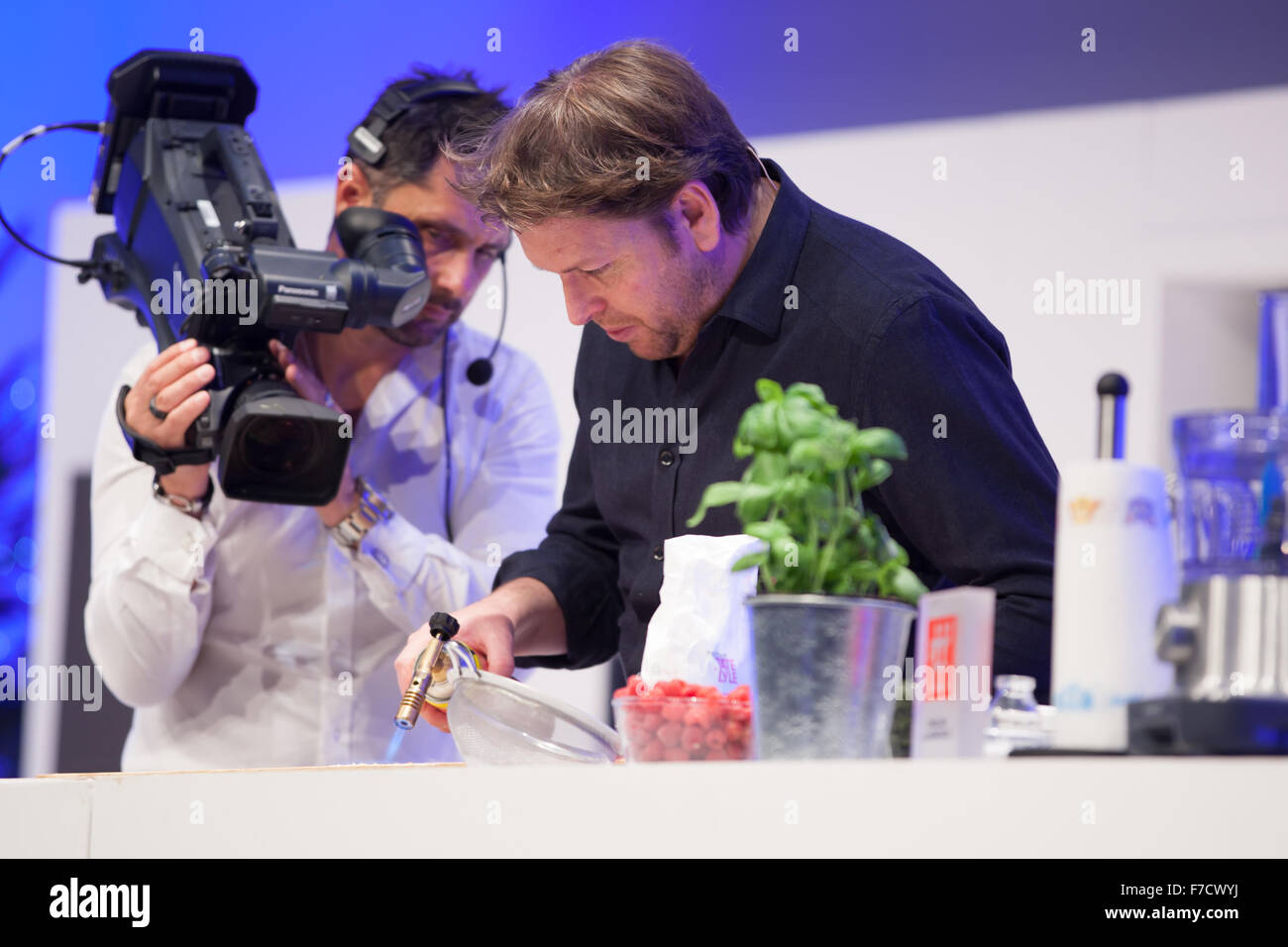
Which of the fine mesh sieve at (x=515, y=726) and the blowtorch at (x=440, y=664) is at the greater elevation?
the blowtorch at (x=440, y=664)

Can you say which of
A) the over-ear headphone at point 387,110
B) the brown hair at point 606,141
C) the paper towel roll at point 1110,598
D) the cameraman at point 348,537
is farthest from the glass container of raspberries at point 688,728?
the over-ear headphone at point 387,110

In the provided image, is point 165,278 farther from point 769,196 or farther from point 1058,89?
point 1058,89

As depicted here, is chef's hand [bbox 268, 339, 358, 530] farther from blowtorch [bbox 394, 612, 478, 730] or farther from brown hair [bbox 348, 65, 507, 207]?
blowtorch [bbox 394, 612, 478, 730]

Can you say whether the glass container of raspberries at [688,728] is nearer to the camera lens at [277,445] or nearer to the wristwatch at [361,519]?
the camera lens at [277,445]

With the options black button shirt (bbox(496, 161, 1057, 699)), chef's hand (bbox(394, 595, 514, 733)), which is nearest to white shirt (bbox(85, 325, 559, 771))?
black button shirt (bbox(496, 161, 1057, 699))

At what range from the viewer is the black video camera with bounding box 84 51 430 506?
4.91ft

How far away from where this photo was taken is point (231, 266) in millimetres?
1479

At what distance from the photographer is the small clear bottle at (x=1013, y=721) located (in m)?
0.76

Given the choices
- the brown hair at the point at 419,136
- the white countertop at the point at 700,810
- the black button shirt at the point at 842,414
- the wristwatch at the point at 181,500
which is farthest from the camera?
the brown hair at the point at 419,136

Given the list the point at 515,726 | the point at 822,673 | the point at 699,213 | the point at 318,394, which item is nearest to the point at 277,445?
the point at 318,394

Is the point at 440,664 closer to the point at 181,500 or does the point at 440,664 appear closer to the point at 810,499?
the point at 810,499

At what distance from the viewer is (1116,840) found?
0.56 meters

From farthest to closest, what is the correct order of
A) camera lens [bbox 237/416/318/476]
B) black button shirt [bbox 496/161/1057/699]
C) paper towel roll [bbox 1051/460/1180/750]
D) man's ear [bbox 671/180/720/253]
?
camera lens [bbox 237/416/318/476], man's ear [bbox 671/180/720/253], black button shirt [bbox 496/161/1057/699], paper towel roll [bbox 1051/460/1180/750]

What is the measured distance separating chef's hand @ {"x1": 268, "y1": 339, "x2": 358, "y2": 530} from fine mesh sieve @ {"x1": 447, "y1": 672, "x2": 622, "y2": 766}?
2.29 feet
